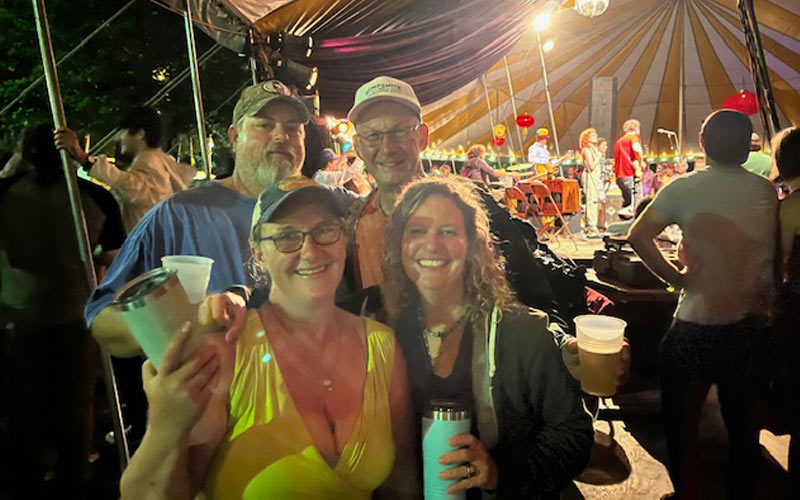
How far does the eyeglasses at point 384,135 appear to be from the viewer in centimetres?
75

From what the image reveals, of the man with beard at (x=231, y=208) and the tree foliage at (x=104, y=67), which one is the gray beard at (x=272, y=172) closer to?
the man with beard at (x=231, y=208)

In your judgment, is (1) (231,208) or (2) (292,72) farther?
(2) (292,72)

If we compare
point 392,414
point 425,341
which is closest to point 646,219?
point 425,341

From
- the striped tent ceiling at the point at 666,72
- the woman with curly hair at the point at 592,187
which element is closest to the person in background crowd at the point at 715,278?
the striped tent ceiling at the point at 666,72

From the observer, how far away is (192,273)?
55 cm

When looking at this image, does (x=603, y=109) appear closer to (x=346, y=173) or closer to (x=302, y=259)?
(x=346, y=173)

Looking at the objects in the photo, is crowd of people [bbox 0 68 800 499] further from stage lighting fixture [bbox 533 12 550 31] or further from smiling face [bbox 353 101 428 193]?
stage lighting fixture [bbox 533 12 550 31]

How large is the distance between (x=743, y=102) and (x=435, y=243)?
1056mm

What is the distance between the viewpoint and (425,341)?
0.68m

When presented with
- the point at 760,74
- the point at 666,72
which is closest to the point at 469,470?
the point at 760,74

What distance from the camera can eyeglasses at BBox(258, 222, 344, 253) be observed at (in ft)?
1.83

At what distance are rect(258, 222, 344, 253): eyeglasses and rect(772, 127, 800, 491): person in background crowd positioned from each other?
109 cm

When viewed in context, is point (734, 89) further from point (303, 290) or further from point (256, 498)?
point (256, 498)

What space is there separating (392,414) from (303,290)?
236 mm
